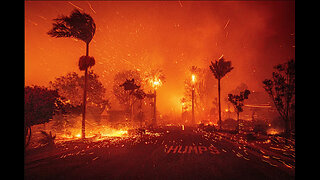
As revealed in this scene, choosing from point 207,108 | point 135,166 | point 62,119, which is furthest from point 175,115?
point 135,166

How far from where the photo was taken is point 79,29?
19234 mm

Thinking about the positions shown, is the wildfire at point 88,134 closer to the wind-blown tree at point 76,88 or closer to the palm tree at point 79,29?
the palm tree at point 79,29

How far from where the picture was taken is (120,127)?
34.6 meters

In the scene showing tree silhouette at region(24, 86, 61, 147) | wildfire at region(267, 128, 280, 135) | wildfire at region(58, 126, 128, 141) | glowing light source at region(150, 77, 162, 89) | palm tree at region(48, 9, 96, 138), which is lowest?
wildfire at region(267, 128, 280, 135)

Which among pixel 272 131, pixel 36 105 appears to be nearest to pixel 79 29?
pixel 36 105

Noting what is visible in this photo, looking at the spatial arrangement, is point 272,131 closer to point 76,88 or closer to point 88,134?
point 88,134

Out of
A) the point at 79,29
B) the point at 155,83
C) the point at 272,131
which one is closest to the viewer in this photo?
the point at 79,29

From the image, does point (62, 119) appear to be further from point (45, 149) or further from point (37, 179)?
point (37, 179)

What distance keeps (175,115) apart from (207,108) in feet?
86.7

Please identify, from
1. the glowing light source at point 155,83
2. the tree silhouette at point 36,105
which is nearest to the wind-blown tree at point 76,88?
the glowing light source at point 155,83

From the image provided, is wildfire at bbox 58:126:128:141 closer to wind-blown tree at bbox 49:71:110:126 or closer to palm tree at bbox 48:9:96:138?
palm tree at bbox 48:9:96:138

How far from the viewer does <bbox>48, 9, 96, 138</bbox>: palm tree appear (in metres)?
18.1

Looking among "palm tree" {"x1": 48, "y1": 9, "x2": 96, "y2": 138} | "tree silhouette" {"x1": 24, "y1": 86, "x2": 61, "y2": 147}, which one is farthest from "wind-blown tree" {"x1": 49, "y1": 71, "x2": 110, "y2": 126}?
"tree silhouette" {"x1": 24, "y1": 86, "x2": 61, "y2": 147}
